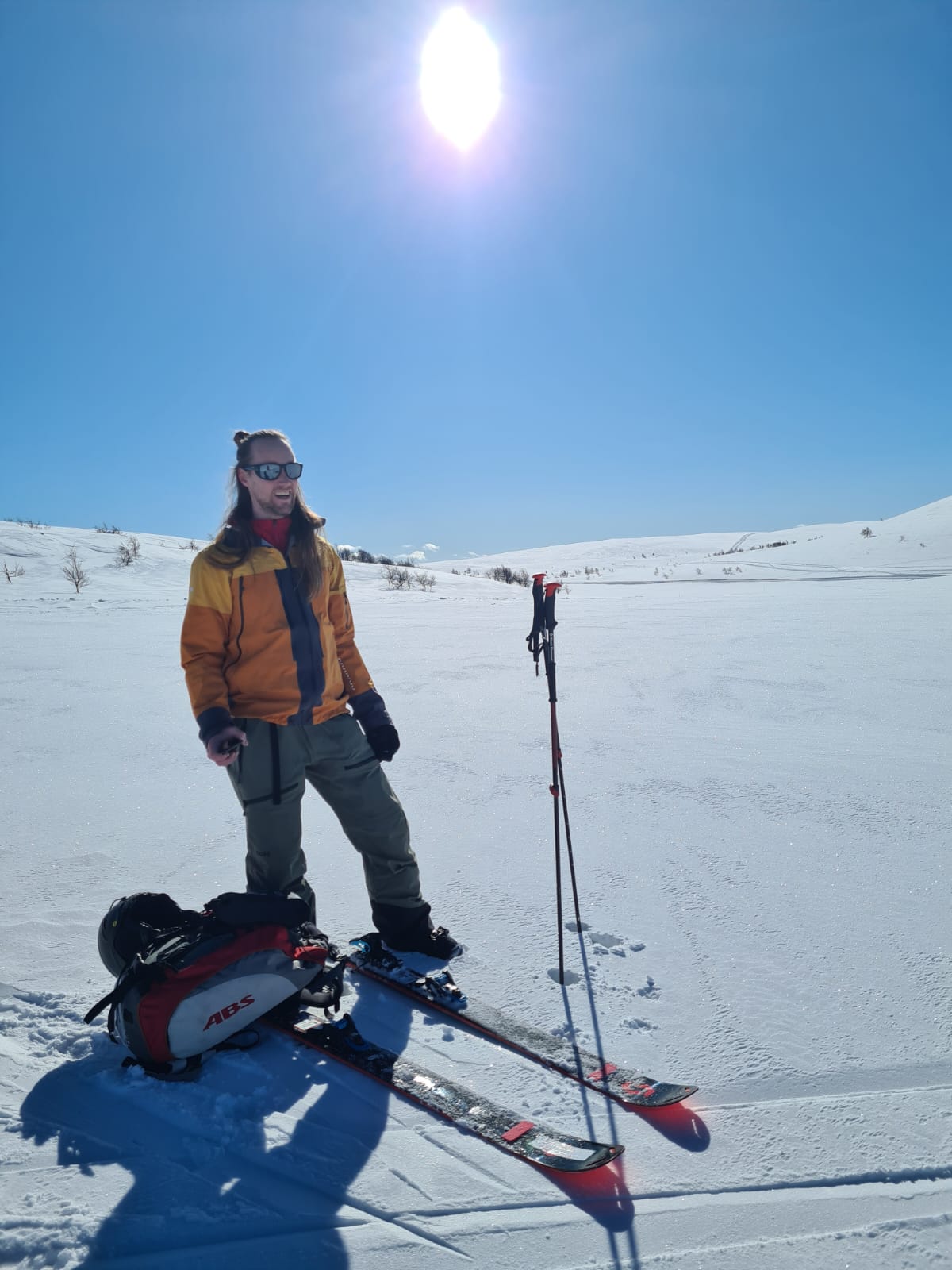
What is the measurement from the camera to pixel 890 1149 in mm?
1759

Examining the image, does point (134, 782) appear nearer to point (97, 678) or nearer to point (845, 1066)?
point (97, 678)

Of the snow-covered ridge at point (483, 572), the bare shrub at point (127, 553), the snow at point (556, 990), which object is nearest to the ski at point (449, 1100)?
the snow at point (556, 990)

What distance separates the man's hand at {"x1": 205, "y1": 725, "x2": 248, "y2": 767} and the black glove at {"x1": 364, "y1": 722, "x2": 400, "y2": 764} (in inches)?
22.9

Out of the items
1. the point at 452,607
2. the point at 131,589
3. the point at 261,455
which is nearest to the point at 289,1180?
the point at 261,455

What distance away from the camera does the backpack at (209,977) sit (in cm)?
204

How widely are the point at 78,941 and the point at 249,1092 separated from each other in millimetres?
1100

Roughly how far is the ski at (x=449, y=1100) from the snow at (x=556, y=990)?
0.12 ft

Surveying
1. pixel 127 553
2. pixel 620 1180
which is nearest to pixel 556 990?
pixel 620 1180

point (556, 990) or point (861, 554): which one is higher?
point (861, 554)

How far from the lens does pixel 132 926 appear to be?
231cm

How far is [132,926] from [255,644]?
102 centimetres

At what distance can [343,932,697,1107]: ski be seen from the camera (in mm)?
1979

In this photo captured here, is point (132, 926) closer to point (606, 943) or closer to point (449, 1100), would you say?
point (449, 1100)

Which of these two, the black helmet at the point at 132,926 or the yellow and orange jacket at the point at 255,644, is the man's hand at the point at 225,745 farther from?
the black helmet at the point at 132,926
